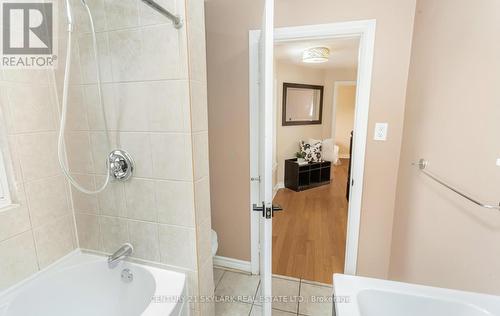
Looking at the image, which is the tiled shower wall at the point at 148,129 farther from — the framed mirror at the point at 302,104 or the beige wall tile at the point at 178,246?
the framed mirror at the point at 302,104

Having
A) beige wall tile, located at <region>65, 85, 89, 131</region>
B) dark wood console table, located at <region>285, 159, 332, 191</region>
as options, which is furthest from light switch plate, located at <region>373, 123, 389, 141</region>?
dark wood console table, located at <region>285, 159, 332, 191</region>

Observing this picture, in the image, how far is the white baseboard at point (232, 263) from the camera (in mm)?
2025

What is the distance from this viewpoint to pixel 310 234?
2.64 metres

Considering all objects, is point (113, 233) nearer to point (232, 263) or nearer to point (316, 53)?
point (232, 263)

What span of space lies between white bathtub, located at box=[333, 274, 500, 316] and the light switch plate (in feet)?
3.33

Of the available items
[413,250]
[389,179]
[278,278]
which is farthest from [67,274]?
[389,179]

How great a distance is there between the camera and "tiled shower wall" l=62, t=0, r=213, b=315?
0.99 metres

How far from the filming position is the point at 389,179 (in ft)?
5.40

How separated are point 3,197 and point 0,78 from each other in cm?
51

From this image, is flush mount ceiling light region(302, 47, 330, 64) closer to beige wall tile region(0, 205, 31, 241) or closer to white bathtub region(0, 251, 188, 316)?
white bathtub region(0, 251, 188, 316)

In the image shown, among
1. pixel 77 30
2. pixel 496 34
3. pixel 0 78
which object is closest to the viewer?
pixel 496 34

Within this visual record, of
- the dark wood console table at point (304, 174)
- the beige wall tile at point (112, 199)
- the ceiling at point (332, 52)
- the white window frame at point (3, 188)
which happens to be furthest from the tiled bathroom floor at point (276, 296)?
the ceiling at point (332, 52)

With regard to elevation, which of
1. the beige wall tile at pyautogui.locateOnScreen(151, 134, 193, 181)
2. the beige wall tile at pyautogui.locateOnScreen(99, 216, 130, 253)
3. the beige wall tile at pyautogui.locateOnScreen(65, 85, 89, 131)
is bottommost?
the beige wall tile at pyautogui.locateOnScreen(99, 216, 130, 253)

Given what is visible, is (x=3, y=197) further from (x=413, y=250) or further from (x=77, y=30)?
(x=413, y=250)
